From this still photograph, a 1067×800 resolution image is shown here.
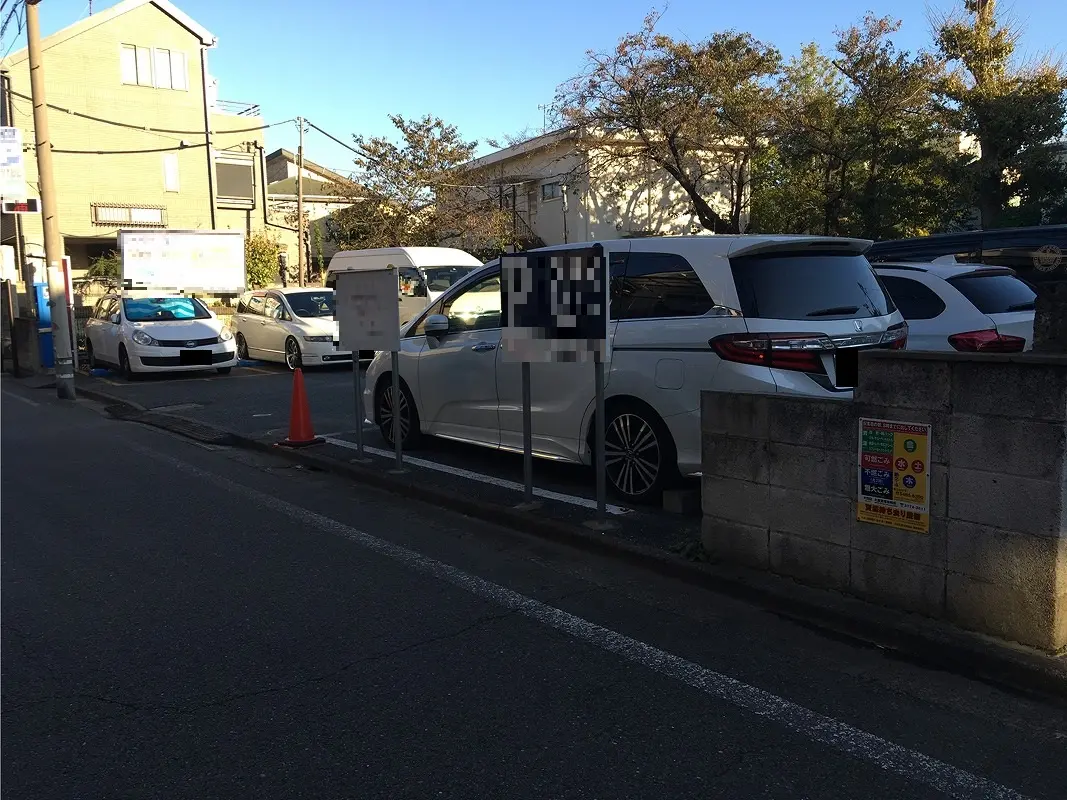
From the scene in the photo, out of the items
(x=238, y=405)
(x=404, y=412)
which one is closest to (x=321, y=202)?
(x=238, y=405)

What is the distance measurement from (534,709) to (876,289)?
13.2 feet

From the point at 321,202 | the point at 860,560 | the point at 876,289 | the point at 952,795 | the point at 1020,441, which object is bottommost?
the point at 952,795

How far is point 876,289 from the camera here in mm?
6203

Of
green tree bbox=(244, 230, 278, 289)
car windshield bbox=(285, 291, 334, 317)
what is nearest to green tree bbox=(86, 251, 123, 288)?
green tree bbox=(244, 230, 278, 289)

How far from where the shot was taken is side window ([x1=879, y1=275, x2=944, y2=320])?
26.5ft

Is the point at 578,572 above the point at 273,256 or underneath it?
underneath

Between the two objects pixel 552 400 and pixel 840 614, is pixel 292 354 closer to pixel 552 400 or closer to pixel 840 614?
pixel 552 400

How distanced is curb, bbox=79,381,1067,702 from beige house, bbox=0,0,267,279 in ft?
97.2

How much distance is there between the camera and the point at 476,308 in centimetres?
784

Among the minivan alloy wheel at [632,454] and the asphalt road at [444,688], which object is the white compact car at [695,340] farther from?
the asphalt road at [444,688]

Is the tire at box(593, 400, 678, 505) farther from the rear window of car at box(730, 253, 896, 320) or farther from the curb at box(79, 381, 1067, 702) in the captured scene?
the rear window of car at box(730, 253, 896, 320)

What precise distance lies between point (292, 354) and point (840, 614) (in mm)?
14525

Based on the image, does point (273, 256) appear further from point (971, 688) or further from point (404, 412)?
point (971, 688)

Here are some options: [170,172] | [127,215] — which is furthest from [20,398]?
[170,172]
